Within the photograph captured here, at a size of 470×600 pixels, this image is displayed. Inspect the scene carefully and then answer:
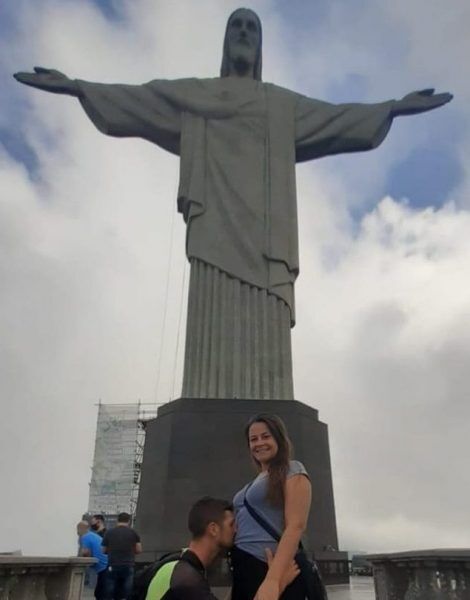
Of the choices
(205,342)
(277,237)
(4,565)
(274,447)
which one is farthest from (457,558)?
(277,237)

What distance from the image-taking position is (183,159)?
9414 millimetres

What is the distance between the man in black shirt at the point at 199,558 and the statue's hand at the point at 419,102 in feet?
30.8

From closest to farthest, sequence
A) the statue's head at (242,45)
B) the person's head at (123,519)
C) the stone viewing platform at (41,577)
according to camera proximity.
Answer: the stone viewing platform at (41,577) < the person's head at (123,519) < the statue's head at (242,45)

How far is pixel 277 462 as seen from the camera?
6.85ft

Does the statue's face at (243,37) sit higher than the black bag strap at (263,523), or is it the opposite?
the statue's face at (243,37)

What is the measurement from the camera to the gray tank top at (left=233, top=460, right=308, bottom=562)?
6.51 ft

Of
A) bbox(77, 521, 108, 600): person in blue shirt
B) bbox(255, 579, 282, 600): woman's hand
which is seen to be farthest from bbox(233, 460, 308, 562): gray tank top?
bbox(77, 521, 108, 600): person in blue shirt

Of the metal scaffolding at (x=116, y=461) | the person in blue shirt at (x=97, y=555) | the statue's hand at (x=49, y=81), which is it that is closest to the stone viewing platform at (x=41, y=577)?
the person in blue shirt at (x=97, y=555)

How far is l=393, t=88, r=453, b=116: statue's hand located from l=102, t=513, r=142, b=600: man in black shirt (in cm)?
808

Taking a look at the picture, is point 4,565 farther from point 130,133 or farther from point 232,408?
point 130,133

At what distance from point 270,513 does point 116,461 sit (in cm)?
2914

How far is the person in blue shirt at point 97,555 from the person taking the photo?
18.9ft

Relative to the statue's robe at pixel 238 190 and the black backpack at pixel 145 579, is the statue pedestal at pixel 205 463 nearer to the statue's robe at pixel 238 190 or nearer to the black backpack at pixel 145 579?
the statue's robe at pixel 238 190

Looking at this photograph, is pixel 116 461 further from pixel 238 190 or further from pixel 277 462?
pixel 277 462
